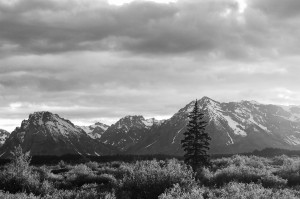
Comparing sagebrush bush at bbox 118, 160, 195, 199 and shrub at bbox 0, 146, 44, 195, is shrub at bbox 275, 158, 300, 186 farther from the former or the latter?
shrub at bbox 0, 146, 44, 195

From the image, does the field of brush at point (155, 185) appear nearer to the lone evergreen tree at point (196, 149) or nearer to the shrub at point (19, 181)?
the shrub at point (19, 181)

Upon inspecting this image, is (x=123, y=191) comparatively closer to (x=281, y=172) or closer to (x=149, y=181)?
(x=149, y=181)

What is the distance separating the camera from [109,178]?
28.6 m

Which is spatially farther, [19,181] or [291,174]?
[291,174]

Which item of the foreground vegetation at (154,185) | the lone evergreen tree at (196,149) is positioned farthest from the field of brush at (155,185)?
the lone evergreen tree at (196,149)

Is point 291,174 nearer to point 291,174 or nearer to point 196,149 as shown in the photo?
point 291,174

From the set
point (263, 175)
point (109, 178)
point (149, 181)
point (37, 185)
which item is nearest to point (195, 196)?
point (149, 181)

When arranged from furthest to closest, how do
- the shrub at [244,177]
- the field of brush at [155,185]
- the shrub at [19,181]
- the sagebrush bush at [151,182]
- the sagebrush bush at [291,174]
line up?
1. the sagebrush bush at [291,174]
2. the shrub at [244,177]
3. the shrub at [19,181]
4. the sagebrush bush at [151,182]
5. the field of brush at [155,185]

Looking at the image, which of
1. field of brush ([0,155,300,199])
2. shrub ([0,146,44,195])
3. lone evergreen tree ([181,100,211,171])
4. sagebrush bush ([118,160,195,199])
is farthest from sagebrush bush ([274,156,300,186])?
lone evergreen tree ([181,100,211,171])

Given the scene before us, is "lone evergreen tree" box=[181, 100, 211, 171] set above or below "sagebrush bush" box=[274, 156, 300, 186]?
above

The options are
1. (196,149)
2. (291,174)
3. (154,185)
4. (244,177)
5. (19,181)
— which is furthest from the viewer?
(196,149)

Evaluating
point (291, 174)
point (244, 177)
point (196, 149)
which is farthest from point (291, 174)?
point (196, 149)

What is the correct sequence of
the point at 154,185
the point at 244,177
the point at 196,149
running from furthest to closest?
the point at 196,149
the point at 244,177
the point at 154,185

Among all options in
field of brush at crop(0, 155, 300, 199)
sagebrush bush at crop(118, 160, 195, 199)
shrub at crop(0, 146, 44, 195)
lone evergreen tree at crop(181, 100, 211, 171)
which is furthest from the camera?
lone evergreen tree at crop(181, 100, 211, 171)
